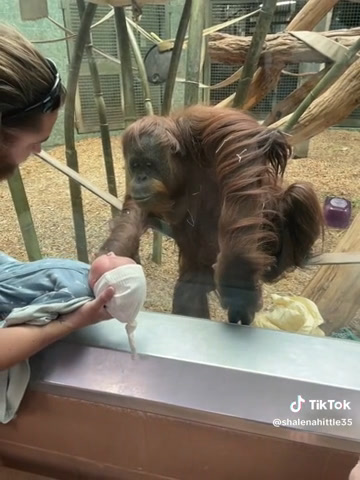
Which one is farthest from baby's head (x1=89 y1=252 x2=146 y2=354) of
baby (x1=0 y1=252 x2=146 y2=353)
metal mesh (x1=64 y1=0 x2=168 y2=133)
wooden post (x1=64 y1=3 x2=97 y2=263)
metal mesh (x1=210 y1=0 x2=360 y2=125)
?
metal mesh (x1=64 y1=0 x2=168 y2=133)

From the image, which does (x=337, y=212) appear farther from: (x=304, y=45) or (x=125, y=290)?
(x=125, y=290)

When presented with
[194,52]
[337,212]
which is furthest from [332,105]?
[194,52]

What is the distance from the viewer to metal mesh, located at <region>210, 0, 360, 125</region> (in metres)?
1.58

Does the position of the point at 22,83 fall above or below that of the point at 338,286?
above

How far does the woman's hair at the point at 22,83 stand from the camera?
708 millimetres

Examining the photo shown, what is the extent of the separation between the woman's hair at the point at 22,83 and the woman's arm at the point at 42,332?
0.30 m

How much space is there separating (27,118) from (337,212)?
4.29 feet

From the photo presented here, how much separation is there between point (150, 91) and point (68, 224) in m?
0.70

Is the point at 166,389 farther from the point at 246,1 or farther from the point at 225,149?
the point at 246,1

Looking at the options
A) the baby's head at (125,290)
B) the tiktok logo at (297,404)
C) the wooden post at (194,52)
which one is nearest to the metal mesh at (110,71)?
the wooden post at (194,52)

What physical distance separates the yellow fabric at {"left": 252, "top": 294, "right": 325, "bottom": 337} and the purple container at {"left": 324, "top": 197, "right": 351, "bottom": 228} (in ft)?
1.64

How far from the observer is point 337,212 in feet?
5.87

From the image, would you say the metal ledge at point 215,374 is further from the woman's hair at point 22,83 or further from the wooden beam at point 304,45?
the wooden beam at point 304,45

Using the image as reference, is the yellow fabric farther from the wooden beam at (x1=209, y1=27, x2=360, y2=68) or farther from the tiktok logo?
the wooden beam at (x1=209, y1=27, x2=360, y2=68)
